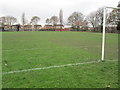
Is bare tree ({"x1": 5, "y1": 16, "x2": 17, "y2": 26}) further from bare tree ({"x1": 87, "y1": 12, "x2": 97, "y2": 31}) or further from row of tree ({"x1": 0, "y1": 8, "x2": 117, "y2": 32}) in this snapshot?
bare tree ({"x1": 87, "y1": 12, "x2": 97, "y2": 31})

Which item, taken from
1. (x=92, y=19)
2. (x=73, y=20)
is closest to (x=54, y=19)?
(x=73, y=20)

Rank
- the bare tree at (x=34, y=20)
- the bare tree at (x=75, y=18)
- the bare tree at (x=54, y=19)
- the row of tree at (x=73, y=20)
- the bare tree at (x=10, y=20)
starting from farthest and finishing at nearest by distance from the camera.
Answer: the bare tree at (x=34, y=20) < the bare tree at (x=54, y=19) < the bare tree at (x=75, y=18) < the bare tree at (x=10, y=20) < the row of tree at (x=73, y=20)

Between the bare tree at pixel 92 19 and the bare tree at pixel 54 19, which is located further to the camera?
the bare tree at pixel 54 19

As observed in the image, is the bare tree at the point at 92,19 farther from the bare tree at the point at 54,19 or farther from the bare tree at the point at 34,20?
the bare tree at the point at 34,20

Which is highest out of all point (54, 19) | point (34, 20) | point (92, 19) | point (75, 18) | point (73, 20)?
point (54, 19)

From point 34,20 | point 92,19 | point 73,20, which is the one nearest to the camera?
point 92,19

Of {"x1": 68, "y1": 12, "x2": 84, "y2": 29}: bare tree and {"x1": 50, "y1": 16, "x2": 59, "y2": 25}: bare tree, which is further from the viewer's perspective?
{"x1": 50, "y1": 16, "x2": 59, "y2": 25}: bare tree

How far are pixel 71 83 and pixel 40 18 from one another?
7246 cm

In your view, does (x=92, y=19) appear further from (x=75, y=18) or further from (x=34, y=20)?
(x=34, y=20)

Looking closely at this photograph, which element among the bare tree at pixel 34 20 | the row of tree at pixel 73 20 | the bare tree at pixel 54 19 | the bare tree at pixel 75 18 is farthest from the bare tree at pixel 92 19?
the bare tree at pixel 34 20

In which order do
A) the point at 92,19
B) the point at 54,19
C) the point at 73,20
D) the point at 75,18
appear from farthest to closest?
the point at 54,19 < the point at 73,20 < the point at 75,18 < the point at 92,19

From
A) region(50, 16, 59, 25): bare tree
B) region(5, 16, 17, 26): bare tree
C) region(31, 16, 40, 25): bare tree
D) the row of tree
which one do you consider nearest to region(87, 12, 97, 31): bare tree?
the row of tree

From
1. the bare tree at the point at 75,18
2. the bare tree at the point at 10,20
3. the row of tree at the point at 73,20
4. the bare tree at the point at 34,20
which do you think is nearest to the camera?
the row of tree at the point at 73,20

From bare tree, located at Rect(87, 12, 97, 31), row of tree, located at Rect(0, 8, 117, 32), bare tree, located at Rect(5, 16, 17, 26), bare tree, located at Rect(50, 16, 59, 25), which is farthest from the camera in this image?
bare tree, located at Rect(50, 16, 59, 25)
